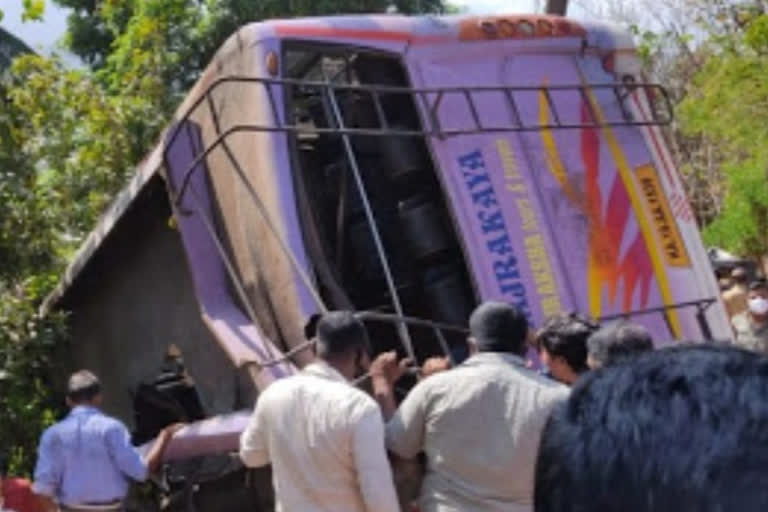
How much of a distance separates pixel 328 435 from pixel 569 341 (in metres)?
0.89

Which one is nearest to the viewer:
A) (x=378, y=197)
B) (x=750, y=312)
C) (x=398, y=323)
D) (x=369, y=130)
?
(x=398, y=323)

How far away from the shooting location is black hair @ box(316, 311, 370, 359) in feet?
14.8

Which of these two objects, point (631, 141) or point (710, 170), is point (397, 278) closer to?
point (631, 141)

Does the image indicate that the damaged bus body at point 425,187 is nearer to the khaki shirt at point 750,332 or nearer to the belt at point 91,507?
the belt at point 91,507

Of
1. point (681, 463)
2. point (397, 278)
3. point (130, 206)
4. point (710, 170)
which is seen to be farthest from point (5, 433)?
point (710, 170)

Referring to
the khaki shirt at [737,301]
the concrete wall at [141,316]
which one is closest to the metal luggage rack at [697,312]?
the concrete wall at [141,316]

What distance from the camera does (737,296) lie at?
10.0 m

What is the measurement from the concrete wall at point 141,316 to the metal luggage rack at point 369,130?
0.60 meters

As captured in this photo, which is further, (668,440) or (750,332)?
(750,332)

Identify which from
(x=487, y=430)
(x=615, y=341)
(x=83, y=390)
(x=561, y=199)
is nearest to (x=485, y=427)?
(x=487, y=430)

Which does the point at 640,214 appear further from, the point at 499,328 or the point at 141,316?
the point at 141,316

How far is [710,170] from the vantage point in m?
22.6

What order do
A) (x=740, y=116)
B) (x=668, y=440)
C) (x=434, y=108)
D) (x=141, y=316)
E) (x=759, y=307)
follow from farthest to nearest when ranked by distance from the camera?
(x=740, y=116) < (x=759, y=307) < (x=141, y=316) < (x=434, y=108) < (x=668, y=440)

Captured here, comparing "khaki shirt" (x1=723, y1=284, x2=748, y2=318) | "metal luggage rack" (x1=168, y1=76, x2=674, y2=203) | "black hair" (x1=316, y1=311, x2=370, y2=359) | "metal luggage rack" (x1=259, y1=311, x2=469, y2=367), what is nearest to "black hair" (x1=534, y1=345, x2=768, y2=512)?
"black hair" (x1=316, y1=311, x2=370, y2=359)
